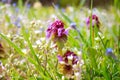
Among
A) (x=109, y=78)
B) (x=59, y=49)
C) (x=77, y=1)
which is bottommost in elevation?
(x=109, y=78)

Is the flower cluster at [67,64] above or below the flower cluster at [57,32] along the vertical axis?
below

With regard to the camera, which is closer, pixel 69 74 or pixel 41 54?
pixel 69 74

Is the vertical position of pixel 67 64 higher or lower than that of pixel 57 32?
lower

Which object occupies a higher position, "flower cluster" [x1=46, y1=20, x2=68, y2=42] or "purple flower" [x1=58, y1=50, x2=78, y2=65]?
"flower cluster" [x1=46, y1=20, x2=68, y2=42]

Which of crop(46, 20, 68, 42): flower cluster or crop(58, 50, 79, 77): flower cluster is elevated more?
crop(46, 20, 68, 42): flower cluster

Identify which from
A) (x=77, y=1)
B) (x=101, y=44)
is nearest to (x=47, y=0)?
(x=77, y=1)

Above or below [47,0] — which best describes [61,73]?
below

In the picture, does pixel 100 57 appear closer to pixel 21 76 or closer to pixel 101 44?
pixel 101 44

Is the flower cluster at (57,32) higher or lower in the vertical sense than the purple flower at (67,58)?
higher

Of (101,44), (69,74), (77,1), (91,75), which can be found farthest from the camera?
(77,1)

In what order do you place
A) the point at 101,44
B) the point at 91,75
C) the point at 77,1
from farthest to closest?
1. the point at 77,1
2. the point at 101,44
3. the point at 91,75

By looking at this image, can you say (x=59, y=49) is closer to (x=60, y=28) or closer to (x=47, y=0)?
(x=60, y=28)
